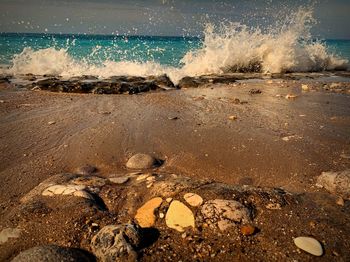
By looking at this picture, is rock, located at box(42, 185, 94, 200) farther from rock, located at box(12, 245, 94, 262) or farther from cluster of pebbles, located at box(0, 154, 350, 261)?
rock, located at box(12, 245, 94, 262)

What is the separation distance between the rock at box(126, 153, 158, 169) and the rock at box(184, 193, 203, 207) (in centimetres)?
102

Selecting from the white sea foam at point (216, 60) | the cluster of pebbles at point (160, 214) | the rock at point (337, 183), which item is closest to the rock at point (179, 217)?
the cluster of pebbles at point (160, 214)

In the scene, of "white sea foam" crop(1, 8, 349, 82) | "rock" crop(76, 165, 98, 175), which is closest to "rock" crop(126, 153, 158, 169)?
"rock" crop(76, 165, 98, 175)

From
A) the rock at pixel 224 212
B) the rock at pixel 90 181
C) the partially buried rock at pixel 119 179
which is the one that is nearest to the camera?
the rock at pixel 224 212

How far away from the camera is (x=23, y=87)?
8555mm

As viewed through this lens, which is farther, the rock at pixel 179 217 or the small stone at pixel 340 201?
the small stone at pixel 340 201

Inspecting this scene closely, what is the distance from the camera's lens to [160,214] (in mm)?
2488

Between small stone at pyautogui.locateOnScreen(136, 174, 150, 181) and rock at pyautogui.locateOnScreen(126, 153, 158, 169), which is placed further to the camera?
rock at pyautogui.locateOnScreen(126, 153, 158, 169)

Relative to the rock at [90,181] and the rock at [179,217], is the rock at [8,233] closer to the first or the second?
the rock at [90,181]

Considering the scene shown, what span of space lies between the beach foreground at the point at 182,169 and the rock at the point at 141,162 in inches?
3.7

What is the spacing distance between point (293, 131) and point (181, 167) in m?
2.00

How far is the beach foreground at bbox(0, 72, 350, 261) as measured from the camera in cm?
222

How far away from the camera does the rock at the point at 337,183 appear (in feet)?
9.17

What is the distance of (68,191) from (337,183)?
246 centimetres
